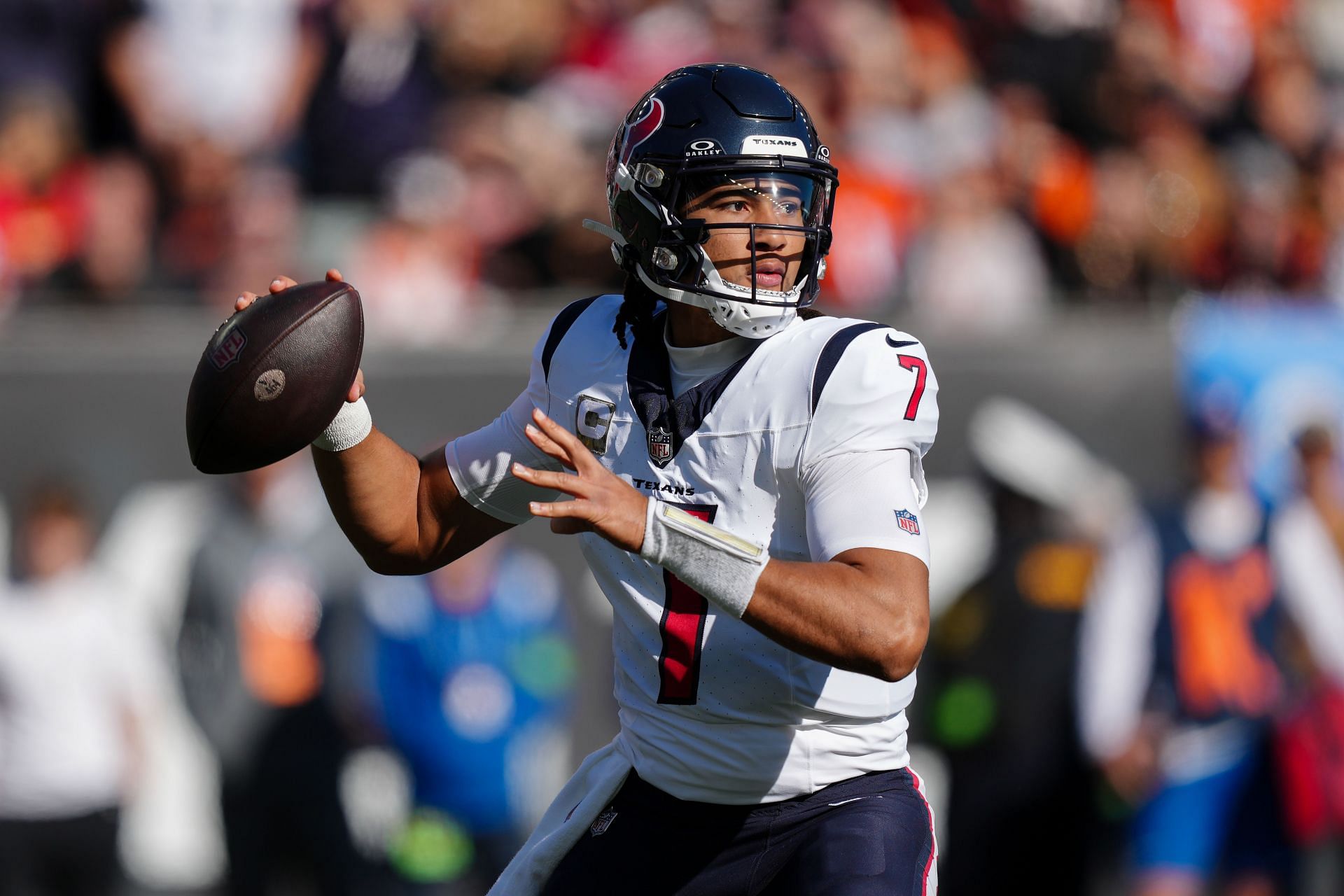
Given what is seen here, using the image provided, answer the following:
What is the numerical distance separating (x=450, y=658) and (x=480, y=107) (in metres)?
2.57

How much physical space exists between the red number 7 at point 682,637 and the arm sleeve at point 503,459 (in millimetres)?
465

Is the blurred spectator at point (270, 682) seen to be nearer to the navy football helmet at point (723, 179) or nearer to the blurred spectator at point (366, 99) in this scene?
the blurred spectator at point (366, 99)

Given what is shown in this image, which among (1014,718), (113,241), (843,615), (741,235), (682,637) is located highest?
(741,235)

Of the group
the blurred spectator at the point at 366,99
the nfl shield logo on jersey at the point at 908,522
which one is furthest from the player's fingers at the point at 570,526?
the blurred spectator at the point at 366,99

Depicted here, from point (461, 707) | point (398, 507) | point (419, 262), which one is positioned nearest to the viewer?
point (398, 507)

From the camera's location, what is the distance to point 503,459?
3535mm

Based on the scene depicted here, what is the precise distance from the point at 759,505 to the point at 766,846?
62 cm

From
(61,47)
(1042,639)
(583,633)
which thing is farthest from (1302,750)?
(61,47)

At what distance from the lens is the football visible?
3.25 meters

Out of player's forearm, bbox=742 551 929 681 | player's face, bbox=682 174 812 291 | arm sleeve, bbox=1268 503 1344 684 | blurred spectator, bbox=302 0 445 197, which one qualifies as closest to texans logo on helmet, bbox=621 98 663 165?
player's face, bbox=682 174 812 291

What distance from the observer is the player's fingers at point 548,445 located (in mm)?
2787

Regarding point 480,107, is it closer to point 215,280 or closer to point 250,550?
point 215,280

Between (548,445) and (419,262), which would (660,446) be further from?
(419,262)

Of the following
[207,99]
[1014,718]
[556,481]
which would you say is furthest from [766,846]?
[207,99]
